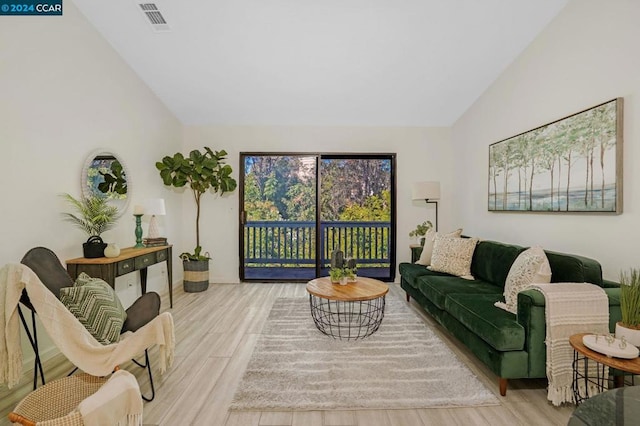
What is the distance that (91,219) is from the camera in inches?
113

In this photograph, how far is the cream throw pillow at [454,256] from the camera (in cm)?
340

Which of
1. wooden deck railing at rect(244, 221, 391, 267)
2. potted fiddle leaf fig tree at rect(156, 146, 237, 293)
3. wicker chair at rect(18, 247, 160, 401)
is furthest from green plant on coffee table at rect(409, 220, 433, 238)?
wicker chair at rect(18, 247, 160, 401)

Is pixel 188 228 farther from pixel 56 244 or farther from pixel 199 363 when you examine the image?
pixel 199 363

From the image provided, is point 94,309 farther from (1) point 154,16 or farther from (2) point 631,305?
(2) point 631,305

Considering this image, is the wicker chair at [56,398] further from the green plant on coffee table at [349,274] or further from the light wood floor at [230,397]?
the green plant on coffee table at [349,274]

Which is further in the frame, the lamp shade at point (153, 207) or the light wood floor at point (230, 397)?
the lamp shade at point (153, 207)

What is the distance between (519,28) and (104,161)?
175 inches

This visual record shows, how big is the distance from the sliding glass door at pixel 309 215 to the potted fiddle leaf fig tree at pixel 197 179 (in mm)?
1033

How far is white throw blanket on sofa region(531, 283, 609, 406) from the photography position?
1877 mm

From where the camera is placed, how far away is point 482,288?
2914 millimetres

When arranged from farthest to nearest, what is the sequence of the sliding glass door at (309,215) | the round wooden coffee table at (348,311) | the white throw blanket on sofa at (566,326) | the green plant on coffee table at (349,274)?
the sliding glass door at (309,215), the green plant on coffee table at (349,274), the round wooden coffee table at (348,311), the white throw blanket on sofa at (566,326)

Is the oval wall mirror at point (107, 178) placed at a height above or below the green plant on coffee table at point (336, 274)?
above

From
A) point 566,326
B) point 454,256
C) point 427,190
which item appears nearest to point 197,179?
point 427,190

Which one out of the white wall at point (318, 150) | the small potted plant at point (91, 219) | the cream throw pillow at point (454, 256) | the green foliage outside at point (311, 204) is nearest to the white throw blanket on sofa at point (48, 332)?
the small potted plant at point (91, 219)
